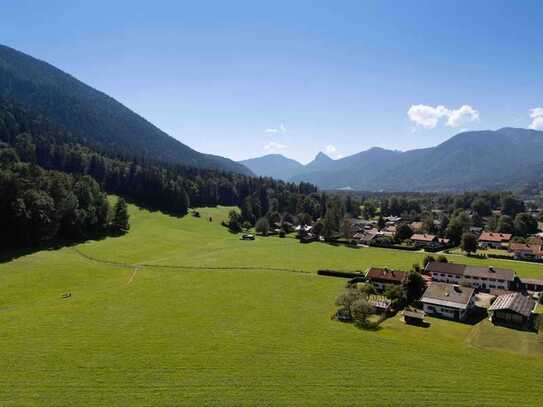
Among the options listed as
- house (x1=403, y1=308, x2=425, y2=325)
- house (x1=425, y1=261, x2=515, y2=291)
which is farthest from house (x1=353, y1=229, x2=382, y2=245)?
house (x1=403, y1=308, x2=425, y2=325)

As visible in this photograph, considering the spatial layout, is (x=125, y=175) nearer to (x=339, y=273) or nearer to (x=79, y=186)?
(x=79, y=186)

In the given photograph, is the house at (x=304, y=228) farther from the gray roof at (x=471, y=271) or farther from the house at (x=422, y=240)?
the gray roof at (x=471, y=271)

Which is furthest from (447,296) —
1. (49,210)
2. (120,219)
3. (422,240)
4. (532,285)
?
(120,219)

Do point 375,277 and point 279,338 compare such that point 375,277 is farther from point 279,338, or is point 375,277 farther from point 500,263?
point 500,263

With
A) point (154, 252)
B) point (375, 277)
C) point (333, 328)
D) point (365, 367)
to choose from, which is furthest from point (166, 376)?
point (154, 252)

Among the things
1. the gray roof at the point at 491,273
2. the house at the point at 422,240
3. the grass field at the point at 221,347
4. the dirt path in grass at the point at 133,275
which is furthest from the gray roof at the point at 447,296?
the house at the point at 422,240

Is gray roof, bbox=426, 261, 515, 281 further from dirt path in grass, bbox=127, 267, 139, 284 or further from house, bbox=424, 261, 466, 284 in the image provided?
dirt path in grass, bbox=127, 267, 139, 284
